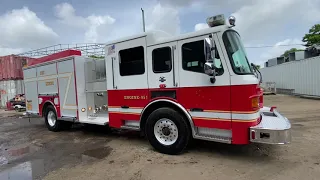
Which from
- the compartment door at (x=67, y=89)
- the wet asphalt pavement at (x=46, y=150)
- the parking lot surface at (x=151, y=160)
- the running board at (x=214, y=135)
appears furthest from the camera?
the compartment door at (x=67, y=89)

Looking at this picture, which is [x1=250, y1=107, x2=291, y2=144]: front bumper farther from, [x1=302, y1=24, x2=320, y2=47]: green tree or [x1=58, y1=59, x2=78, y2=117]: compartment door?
[x1=302, y1=24, x2=320, y2=47]: green tree

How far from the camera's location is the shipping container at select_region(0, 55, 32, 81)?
20.9 metres

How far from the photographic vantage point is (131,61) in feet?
19.0

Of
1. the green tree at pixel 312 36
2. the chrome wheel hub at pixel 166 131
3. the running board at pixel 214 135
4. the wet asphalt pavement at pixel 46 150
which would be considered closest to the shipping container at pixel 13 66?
the wet asphalt pavement at pixel 46 150

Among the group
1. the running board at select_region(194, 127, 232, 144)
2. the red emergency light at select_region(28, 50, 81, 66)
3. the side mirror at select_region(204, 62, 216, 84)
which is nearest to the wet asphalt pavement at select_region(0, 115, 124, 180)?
the running board at select_region(194, 127, 232, 144)

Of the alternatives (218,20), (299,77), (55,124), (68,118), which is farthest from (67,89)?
(299,77)

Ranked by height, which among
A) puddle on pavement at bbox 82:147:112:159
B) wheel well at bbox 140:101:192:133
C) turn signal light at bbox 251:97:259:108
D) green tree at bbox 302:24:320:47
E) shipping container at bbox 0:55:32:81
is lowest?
puddle on pavement at bbox 82:147:112:159

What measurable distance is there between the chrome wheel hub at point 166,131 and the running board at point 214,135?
0.49 m

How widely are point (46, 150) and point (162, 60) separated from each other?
12.3ft

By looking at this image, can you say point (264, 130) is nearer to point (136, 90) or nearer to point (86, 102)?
point (136, 90)

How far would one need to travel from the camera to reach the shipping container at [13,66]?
68.6ft

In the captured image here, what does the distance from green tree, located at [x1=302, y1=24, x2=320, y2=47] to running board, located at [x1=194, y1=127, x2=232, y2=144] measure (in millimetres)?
49999

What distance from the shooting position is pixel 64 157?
17.9 feet

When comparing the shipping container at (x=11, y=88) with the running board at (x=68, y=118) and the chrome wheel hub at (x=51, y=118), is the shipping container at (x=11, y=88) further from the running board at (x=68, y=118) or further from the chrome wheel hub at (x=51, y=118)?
the running board at (x=68, y=118)
